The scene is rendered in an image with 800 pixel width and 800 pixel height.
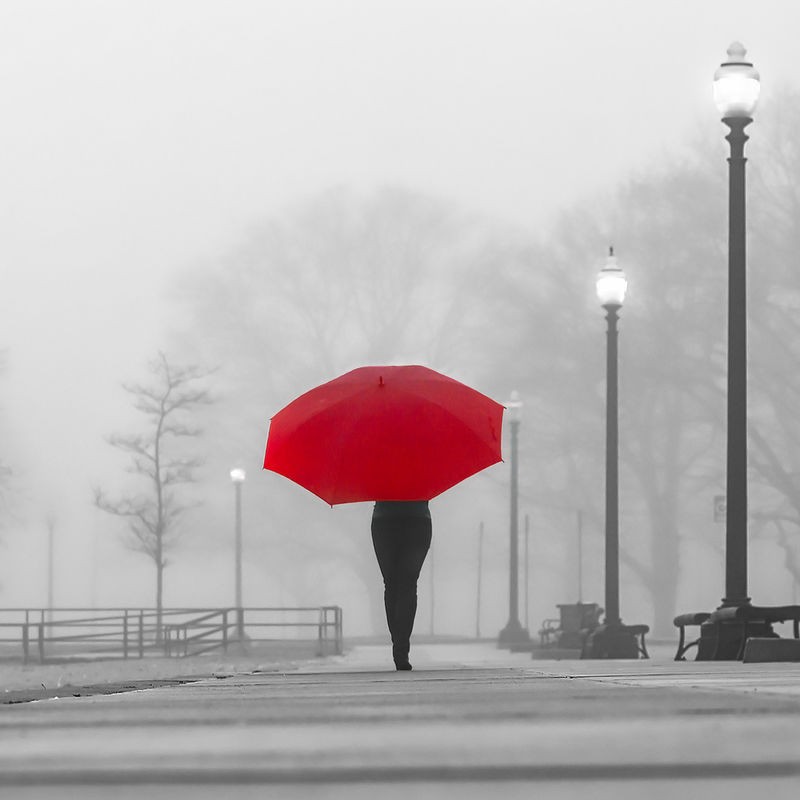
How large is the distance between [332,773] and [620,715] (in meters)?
1.49

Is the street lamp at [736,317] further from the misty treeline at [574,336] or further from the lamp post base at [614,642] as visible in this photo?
the misty treeline at [574,336]

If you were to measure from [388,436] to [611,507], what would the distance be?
13.3m

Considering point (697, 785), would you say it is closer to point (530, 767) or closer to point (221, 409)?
point (530, 767)

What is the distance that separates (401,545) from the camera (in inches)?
412

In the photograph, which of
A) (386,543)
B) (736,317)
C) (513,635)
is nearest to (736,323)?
(736,317)

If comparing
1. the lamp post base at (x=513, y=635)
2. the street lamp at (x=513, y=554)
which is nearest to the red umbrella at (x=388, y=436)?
the street lamp at (x=513, y=554)

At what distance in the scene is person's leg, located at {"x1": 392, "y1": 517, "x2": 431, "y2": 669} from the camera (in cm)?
1048

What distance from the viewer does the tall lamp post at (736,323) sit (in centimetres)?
1579

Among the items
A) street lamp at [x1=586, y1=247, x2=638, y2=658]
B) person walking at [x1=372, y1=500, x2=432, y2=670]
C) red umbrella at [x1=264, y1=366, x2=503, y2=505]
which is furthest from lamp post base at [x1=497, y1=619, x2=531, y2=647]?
person walking at [x1=372, y1=500, x2=432, y2=670]

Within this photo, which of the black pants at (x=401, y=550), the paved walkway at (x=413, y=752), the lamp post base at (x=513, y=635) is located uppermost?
the black pants at (x=401, y=550)

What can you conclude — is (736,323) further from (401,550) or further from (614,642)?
(614,642)

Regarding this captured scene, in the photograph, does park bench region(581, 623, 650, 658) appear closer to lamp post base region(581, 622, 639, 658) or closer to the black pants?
lamp post base region(581, 622, 639, 658)

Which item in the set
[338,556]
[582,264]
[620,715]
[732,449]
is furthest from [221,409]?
[620,715]

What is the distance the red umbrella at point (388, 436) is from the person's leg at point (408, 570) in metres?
0.27
